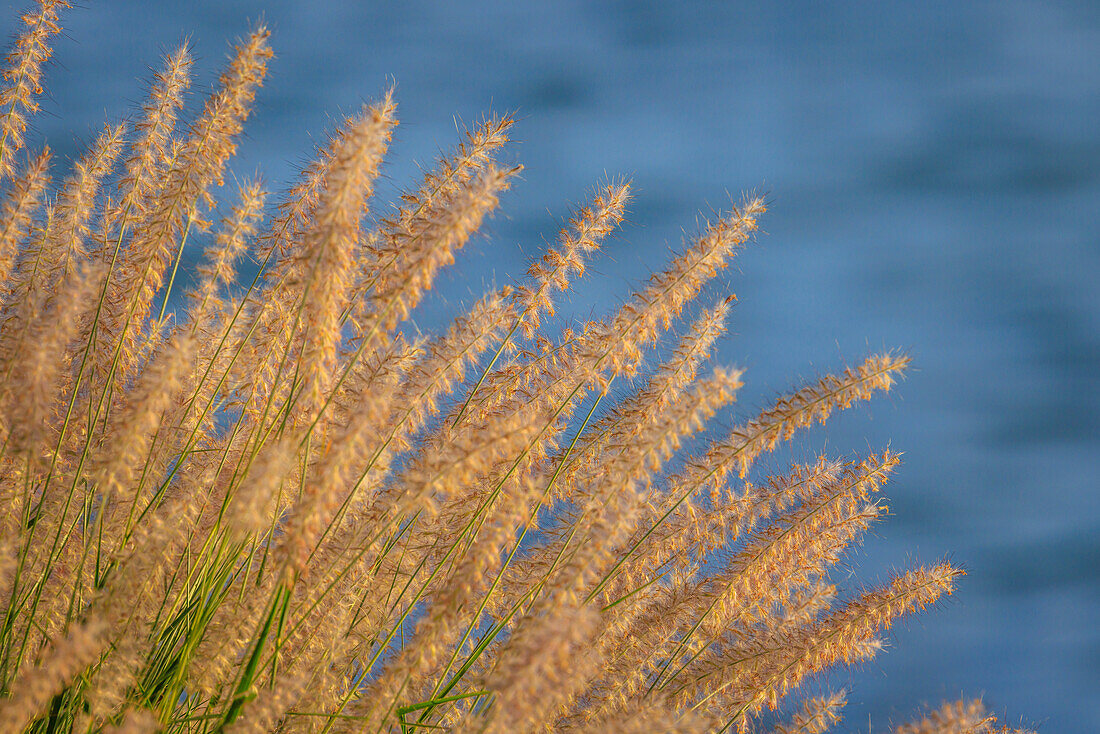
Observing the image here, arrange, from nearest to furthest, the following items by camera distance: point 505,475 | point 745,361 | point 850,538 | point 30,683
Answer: point 30,683 → point 745,361 → point 505,475 → point 850,538

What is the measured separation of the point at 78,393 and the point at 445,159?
→ 79 cm

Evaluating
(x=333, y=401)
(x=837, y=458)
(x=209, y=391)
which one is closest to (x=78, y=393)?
(x=209, y=391)

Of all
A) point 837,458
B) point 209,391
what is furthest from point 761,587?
point 209,391

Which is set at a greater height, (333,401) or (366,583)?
(333,401)

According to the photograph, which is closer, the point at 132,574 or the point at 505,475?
the point at 132,574

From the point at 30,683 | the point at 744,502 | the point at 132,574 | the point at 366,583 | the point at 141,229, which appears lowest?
the point at 30,683

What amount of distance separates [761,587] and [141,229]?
47.6 inches

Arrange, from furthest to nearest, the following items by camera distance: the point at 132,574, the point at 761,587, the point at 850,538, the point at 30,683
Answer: the point at 850,538, the point at 761,587, the point at 132,574, the point at 30,683

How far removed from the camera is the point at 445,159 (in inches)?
58.1

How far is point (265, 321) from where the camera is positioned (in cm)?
152

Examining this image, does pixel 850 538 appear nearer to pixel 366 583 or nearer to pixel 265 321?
pixel 366 583

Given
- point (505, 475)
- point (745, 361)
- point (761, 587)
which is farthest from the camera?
point (761, 587)

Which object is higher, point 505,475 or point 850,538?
point 850,538

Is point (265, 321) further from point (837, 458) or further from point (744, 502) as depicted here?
point (837, 458)
